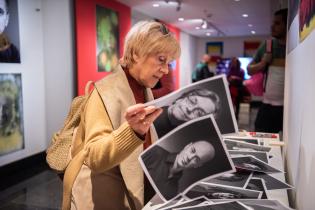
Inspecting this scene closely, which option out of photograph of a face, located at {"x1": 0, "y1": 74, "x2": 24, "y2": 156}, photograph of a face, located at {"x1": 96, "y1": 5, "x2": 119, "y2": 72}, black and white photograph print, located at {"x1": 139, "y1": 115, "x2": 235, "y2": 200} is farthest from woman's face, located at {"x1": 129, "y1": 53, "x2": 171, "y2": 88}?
photograph of a face, located at {"x1": 96, "y1": 5, "x2": 119, "y2": 72}

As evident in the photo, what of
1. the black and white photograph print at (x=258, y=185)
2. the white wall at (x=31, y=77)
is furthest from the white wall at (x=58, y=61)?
the black and white photograph print at (x=258, y=185)

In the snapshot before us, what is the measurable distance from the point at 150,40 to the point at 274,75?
153 cm

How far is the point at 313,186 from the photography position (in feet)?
2.55

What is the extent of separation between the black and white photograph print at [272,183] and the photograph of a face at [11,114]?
3.16 metres

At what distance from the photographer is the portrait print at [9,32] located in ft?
11.7

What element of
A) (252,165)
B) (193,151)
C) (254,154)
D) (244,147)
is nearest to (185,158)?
(193,151)

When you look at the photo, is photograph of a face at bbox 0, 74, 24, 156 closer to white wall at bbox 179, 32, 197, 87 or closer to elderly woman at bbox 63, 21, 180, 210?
elderly woman at bbox 63, 21, 180, 210

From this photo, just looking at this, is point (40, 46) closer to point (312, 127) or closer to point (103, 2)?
point (103, 2)

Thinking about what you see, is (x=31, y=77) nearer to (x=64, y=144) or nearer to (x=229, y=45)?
(x=64, y=144)

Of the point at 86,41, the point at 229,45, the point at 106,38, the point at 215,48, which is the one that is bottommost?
the point at 86,41

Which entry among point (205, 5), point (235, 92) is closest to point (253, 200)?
point (205, 5)

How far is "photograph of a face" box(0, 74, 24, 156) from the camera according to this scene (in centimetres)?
361

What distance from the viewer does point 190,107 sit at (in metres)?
0.94

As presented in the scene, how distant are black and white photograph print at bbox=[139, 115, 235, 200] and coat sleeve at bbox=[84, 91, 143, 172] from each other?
9 cm
